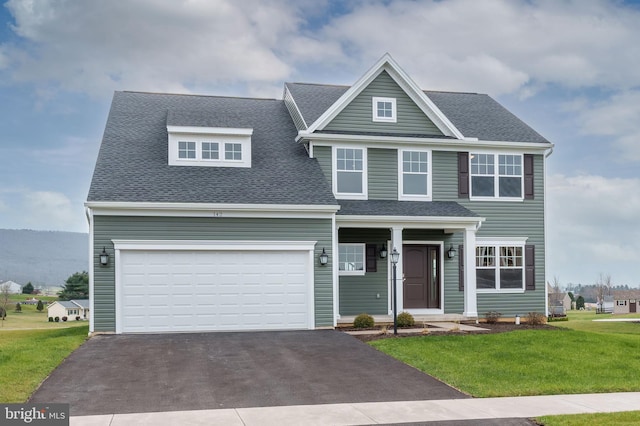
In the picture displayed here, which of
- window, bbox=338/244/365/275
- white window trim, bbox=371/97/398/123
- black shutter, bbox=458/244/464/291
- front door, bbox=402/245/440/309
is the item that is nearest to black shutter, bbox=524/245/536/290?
black shutter, bbox=458/244/464/291

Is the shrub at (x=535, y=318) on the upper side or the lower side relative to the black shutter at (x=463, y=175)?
lower

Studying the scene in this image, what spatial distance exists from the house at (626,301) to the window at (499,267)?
57.6 m

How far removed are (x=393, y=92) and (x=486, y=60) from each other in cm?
590

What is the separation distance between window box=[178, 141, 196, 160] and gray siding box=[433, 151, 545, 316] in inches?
301

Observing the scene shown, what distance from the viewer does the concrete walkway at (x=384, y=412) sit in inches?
347

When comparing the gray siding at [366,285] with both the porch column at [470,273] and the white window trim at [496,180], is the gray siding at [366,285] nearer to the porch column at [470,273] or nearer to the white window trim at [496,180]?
the porch column at [470,273]

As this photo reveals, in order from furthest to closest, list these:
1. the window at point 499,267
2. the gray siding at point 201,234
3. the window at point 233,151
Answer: the window at point 499,267, the window at point 233,151, the gray siding at point 201,234

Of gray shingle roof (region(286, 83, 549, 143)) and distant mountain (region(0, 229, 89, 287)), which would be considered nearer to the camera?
gray shingle roof (region(286, 83, 549, 143))

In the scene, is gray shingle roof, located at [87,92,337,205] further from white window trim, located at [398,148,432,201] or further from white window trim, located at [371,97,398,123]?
white window trim, located at [398,148,432,201]

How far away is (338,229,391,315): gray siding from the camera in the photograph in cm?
2086

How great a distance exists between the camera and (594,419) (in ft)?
29.7

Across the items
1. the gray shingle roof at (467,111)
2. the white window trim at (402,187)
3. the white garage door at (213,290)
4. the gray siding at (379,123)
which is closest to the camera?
the white garage door at (213,290)

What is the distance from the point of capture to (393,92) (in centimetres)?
2169

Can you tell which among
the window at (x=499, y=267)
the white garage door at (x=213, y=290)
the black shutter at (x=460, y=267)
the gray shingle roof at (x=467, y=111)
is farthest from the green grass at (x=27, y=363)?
the window at (x=499, y=267)
